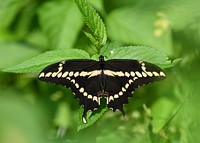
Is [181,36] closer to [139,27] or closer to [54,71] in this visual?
[139,27]

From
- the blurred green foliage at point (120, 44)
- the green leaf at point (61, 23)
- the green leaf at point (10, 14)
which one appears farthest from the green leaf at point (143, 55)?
the green leaf at point (10, 14)

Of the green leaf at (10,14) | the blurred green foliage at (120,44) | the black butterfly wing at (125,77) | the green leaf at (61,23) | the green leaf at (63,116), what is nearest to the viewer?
the black butterfly wing at (125,77)

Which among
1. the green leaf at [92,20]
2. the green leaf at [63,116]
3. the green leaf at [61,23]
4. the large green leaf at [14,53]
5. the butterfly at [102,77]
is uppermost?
the green leaf at [92,20]

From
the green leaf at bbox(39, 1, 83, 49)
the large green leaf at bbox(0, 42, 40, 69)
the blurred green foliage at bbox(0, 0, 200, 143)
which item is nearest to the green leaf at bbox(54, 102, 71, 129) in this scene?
the blurred green foliage at bbox(0, 0, 200, 143)

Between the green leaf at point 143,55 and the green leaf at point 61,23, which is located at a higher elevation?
the green leaf at point 143,55

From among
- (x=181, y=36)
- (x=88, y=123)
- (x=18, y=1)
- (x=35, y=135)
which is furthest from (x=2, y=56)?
(x=35, y=135)

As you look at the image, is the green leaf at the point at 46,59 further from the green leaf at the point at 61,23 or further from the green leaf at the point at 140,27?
the green leaf at the point at 140,27

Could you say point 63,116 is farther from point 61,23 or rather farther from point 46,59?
point 46,59
